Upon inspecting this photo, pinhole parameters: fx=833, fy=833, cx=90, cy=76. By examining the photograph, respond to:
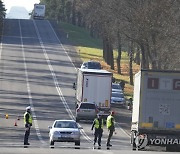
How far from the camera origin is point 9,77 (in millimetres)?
81688

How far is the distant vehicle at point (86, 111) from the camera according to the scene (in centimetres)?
5572

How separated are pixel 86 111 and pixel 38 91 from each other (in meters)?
18.4

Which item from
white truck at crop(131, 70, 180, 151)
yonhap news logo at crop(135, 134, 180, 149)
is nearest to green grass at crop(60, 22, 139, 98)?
white truck at crop(131, 70, 180, 151)

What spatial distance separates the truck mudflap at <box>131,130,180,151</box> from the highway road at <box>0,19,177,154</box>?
1.29 metres

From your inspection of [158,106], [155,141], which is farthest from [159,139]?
[158,106]

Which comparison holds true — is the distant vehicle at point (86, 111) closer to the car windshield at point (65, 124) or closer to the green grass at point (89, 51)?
the car windshield at point (65, 124)

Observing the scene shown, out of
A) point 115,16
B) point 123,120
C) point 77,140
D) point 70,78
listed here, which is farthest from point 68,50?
point 77,140

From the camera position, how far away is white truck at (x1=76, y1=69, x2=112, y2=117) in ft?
187

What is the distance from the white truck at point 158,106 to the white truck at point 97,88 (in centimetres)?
2237

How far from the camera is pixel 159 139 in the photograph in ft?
112

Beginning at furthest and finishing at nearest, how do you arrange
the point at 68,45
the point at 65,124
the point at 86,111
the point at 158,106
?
the point at 68,45
the point at 86,111
the point at 65,124
the point at 158,106

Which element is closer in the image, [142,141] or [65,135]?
[142,141]

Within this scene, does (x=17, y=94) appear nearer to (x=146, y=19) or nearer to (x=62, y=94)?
(x=62, y=94)

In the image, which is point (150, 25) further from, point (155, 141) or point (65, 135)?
point (155, 141)
